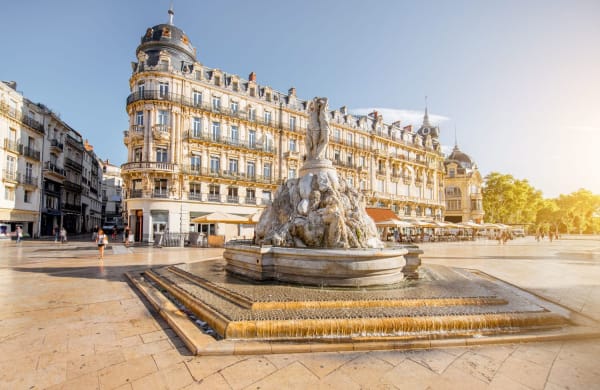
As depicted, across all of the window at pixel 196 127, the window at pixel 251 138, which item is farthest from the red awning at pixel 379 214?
the window at pixel 196 127

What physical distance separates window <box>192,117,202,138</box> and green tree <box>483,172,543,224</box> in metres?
53.6

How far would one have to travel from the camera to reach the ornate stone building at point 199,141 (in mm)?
28266

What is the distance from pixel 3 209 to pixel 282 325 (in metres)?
34.9

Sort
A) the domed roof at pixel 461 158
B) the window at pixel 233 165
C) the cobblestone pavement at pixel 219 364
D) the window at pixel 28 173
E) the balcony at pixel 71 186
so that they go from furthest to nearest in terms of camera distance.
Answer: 1. the domed roof at pixel 461 158
2. the balcony at pixel 71 186
3. the window at pixel 233 165
4. the window at pixel 28 173
5. the cobblestone pavement at pixel 219 364

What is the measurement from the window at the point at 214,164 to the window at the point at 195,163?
4.37ft

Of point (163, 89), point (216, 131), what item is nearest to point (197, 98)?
point (163, 89)

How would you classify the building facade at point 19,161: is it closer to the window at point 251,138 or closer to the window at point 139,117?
the window at point 139,117

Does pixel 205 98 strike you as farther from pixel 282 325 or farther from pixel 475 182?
pixel 475 182

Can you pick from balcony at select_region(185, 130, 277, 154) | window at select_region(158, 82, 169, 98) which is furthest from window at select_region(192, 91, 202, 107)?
balcony at select_region(185, 130, 277, 154)

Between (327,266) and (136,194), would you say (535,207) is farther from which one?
(327,266)

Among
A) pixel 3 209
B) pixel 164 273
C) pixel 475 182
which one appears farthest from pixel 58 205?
pixel 475 182

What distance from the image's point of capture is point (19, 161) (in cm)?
2948

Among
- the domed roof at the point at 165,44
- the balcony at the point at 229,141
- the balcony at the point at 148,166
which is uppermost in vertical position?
the domed roof at the point at 165,44

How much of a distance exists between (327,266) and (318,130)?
5.59 meters
